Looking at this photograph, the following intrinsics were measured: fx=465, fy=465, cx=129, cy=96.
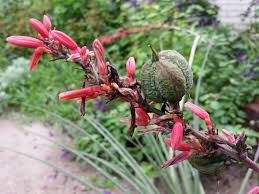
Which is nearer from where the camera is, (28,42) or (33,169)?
(28,42)

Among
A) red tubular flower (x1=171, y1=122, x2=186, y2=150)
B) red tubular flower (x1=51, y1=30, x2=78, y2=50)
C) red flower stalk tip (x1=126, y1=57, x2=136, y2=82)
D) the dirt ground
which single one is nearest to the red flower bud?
red tubular flower (x1=171, y1=122, x2=186, y2=150)

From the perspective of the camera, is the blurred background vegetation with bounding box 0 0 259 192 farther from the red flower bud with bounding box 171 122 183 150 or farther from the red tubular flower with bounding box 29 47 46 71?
the red flower bud with bounding box 171 122 183 150

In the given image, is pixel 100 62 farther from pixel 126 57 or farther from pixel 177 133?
pixel 126 57

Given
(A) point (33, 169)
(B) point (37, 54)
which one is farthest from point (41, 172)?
(B) point (37, 54)

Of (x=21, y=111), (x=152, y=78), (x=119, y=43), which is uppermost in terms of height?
(x=152, y=78)

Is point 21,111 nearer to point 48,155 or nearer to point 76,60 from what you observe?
point 48,155

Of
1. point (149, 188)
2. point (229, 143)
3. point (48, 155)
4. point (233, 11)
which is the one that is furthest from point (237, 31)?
point (229, 143)
